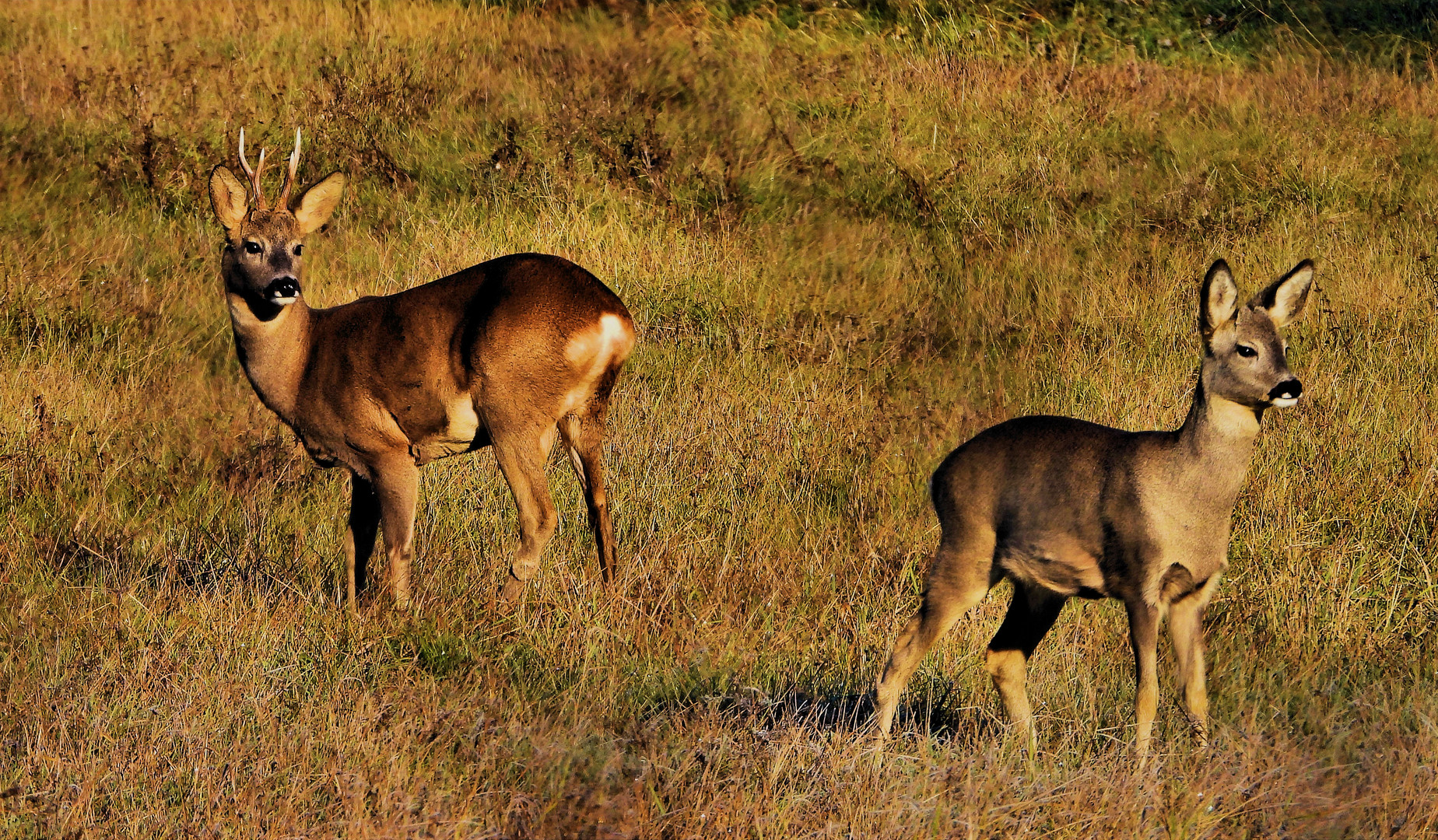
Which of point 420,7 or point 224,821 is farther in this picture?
point 420,7

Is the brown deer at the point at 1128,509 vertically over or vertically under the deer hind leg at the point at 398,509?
over

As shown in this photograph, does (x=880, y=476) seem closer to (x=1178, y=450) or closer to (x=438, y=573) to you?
(x=438, y=573)

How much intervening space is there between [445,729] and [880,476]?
2738 millimetres

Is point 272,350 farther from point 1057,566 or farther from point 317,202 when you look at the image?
point 1057,566

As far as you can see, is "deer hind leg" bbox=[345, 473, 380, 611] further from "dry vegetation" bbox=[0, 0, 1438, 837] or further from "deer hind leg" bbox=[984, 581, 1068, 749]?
"deer hind leg" bbox=[984, 581, 1068, 749]

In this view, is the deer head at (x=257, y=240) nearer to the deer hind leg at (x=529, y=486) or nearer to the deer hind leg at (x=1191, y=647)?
the deer hind leg at (x=529, y=486)

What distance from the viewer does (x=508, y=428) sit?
5809mm

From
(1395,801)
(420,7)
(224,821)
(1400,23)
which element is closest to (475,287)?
(224,821)

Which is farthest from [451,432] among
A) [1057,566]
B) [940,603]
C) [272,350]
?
[1057,566]

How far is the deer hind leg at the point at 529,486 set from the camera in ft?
19.0

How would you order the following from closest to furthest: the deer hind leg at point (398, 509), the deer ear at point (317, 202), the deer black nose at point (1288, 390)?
the deer black nose at point (1288, 390) < the deer hind leg at point (398, 509) < the deer ear at point (317, 202)

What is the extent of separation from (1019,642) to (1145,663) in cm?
53

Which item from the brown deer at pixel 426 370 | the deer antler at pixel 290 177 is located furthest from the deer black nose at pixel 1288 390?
the deer antler at pixel 290 177

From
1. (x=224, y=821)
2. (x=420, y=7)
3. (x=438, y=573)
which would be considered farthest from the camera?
(x=420, y=7)
